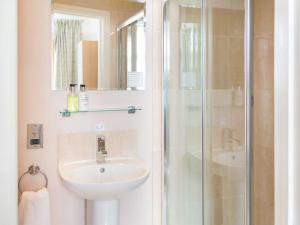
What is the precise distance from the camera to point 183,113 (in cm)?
217

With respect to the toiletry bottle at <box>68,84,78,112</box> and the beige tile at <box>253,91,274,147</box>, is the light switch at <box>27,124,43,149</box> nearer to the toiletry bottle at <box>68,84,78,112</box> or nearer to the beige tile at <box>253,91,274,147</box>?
the toiletry bottle at <box>68,84,78,112</box>

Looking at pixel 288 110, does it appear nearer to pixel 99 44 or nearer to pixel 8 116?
pixel 8 116

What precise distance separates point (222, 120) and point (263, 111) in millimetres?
286

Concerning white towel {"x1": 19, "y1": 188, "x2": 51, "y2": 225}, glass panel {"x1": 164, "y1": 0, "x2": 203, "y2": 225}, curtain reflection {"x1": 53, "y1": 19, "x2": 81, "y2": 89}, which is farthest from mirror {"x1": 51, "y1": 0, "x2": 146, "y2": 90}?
white towel {"x1": 19, "y1": 188, "x2": 51, "y2": 225}

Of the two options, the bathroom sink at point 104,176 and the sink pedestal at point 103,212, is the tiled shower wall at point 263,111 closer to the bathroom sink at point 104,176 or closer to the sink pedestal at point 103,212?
the bathroom sink at point 104,176

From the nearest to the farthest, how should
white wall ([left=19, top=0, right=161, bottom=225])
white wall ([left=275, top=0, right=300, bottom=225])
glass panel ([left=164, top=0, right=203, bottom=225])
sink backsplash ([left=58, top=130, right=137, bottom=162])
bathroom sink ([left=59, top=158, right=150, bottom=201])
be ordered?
white wall ([left=275, top=0, right=300, bottom=225])
bathroom sink ([left=59, top=158, right=150, bottom=201])
white wall ([left=19, top=0, right=161, bottom=225])
sink backsplash ([left=58, top=130, right=137, bottom=162])
glass panel ([left=164, top=0, right=203, bottom=225])

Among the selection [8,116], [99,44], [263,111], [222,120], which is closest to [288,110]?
[8,116]

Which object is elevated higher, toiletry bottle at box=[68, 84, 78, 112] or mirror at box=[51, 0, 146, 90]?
mirror at box=[51, 0, 146, 90]

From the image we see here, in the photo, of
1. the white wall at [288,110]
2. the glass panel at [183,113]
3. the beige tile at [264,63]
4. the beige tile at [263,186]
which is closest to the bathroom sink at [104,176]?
the glass panel at [183,113]

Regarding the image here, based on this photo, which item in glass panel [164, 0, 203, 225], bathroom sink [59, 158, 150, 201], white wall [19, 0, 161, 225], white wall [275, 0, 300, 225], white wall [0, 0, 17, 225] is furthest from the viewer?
glass panel [164, 0, 203, 225]

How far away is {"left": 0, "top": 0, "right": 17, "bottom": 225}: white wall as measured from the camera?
4.45 ft

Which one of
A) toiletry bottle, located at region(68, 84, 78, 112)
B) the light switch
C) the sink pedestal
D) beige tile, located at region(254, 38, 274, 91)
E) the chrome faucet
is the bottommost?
the sink pedestal

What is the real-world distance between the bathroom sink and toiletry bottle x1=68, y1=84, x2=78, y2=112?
1.18 ft

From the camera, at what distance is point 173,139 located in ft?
7.23
